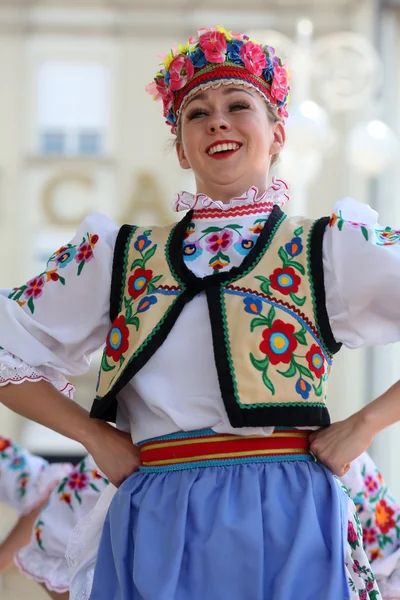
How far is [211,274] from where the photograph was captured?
172 centimetres

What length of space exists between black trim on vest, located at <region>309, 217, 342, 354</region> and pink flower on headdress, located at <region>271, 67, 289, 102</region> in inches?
14.3

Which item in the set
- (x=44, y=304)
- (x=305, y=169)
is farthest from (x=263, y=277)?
(x=305, y=169)

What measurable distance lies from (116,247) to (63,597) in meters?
1.65

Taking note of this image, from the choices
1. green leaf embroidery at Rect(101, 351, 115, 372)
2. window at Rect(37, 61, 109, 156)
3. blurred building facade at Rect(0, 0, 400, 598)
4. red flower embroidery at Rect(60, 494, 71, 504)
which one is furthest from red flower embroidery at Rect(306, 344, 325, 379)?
window at Rect(37, 61, 109, 156)

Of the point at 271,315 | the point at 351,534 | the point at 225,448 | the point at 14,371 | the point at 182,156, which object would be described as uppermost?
the point at 182,156

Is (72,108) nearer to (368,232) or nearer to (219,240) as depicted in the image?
(219,240)

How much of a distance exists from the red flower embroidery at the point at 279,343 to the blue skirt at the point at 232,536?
0.16 meters

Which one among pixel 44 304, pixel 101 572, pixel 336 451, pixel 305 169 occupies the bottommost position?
pixel 101 572

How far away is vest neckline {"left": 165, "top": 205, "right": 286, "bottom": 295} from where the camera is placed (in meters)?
1.70

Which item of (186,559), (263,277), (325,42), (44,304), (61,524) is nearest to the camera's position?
(186,559)

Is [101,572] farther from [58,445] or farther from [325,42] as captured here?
[58,445]

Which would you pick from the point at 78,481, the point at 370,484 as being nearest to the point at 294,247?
the point at 370,484

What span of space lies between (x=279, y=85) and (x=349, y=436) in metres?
0.69

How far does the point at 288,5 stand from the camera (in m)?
7.31
